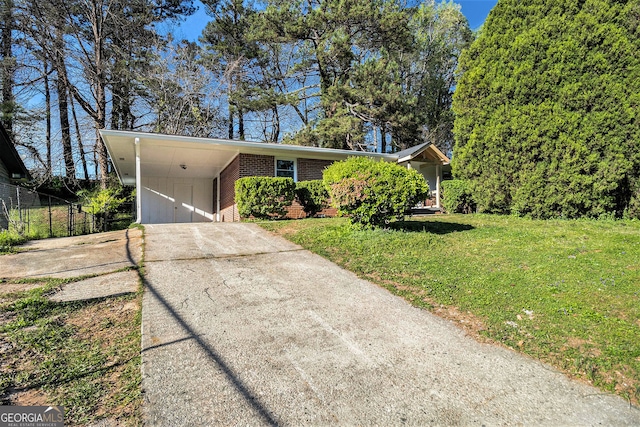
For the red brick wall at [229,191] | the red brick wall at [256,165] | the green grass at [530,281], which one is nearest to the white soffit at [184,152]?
the red brick wall at [256,165]

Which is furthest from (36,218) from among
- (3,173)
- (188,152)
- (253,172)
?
(253,172)

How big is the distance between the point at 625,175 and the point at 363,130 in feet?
49.4

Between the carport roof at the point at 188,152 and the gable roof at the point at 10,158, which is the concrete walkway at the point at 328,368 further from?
the gable roof at the point at 10,158

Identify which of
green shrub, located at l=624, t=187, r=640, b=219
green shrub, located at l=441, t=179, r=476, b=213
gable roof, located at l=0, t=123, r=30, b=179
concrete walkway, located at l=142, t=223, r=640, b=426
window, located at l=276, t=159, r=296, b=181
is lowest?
concrete walkway, located at l=142, t=223, r=640, b=426

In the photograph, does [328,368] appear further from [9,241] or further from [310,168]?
[310,168]

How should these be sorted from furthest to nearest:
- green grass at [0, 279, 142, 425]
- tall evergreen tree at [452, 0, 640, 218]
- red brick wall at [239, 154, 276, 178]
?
1. red brick wall at [239, 154, 276, 178]
2. tall evergreen tree at [452, 0, 640, 218]
3. green grass at [0, 279, 142, 425]

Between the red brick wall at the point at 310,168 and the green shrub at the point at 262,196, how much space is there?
8.19ft

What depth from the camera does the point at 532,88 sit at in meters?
8.80

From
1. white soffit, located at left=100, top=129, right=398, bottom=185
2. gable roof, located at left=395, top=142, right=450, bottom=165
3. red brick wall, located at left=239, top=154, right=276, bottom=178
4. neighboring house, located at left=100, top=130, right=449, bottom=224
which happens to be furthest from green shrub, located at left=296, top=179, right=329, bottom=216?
gable roof, located at left=395, top=142, right=450, bottom=165

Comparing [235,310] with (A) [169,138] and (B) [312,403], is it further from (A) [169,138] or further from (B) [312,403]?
(A) [169,138]

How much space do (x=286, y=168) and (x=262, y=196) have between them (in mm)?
2890

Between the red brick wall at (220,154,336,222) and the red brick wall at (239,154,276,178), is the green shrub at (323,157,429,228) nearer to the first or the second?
the red brick wall at (220,154,336,222)

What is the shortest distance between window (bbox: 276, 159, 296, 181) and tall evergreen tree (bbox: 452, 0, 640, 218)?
6349mm

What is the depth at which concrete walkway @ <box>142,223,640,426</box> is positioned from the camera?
1.85 meters
